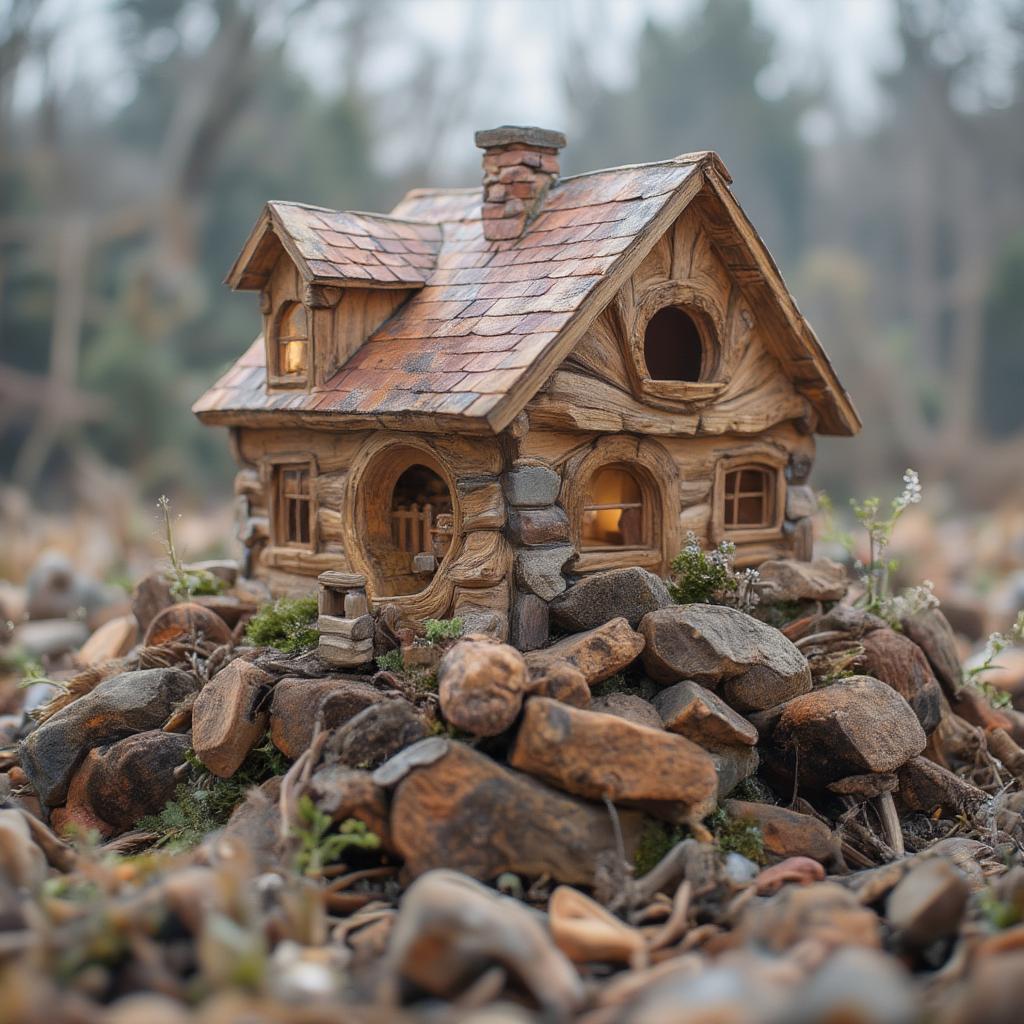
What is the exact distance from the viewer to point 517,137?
9.21 meters

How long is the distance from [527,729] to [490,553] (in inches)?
66.0

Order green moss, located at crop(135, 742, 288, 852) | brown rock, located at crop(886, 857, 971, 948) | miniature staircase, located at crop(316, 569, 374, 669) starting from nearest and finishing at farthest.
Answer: brown rock, located at crop(886, 857, 971, 948), green moss, located at crop(135, 742, 288, 852), miniature staircase, located at crop(316, 569, 374, 669)

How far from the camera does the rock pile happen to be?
5.13m

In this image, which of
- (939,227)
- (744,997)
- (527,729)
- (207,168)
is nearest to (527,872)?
(527,729)

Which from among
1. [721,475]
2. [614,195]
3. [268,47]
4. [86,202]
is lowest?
[721,475]

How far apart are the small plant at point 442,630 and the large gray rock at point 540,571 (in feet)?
1.86

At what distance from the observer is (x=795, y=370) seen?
9.72 m

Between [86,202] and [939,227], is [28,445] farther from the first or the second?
[939,227]

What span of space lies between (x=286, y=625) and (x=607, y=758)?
3.12 meters

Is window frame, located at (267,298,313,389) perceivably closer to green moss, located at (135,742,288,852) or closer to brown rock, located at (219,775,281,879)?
green moss, located at (135,742,288,852)

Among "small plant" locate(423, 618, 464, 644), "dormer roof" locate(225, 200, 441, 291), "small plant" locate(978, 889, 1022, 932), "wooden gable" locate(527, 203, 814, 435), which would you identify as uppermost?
"dormer roof" locate(225, 200, 441, 291)

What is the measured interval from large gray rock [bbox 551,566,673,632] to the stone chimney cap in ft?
11.7

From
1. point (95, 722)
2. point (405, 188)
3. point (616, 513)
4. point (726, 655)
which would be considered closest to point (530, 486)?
point (726, 655)

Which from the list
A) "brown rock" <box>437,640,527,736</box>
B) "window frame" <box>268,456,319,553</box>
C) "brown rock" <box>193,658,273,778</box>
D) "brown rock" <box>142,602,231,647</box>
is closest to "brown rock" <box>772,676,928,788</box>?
"brown rock" <box>437,640,527,736</box>
